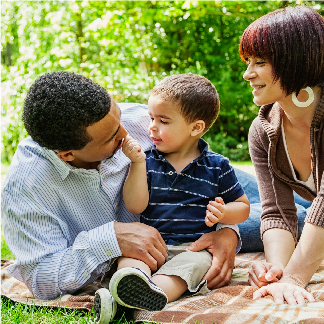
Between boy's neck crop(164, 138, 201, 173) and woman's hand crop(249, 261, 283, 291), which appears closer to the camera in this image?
woman's hand crop(249, 261, 283, 291)

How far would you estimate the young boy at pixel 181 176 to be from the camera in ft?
7.46

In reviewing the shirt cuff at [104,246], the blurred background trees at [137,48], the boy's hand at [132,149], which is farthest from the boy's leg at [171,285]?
the blurred background trees at [137,48]

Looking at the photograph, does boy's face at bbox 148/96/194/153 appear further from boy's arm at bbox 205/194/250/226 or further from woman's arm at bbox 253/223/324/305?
woman's arm at bbox 253/223/324/305

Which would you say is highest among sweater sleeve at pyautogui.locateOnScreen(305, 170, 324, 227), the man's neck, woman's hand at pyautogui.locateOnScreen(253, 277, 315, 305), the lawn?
the man's neck

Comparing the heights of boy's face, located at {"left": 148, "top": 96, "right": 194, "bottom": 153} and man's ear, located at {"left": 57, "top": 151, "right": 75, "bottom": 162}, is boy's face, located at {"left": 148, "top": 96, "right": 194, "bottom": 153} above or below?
above

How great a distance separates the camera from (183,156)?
2.45 m

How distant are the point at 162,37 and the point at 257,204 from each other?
756 centimetres

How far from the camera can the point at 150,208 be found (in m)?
2.34

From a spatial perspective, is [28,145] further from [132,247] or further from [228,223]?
[228,223]

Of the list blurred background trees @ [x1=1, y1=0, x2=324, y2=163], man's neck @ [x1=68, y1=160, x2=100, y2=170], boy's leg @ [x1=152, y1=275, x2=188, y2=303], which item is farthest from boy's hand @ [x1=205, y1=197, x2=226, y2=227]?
blurred background trees @ [x1=1, y1=0, x2=324, y2=163]

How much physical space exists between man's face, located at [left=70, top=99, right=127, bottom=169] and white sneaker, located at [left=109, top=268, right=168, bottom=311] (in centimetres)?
66

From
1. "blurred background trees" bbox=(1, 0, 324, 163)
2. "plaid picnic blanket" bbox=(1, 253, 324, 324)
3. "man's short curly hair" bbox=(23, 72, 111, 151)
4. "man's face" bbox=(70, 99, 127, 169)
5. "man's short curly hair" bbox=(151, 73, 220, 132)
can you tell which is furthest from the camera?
"blurred background trees" bbox=(1, 0, 324, 163)

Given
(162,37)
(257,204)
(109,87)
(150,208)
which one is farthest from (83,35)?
(150,208)

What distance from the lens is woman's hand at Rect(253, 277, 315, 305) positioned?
6.09 ft
